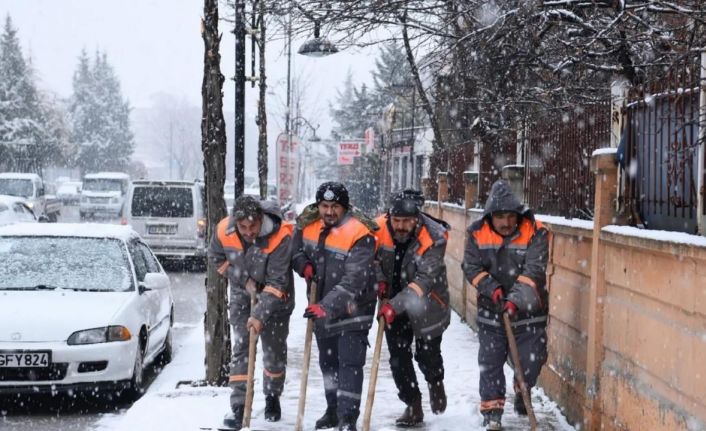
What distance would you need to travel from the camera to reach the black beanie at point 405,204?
632cm

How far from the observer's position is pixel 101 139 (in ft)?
275

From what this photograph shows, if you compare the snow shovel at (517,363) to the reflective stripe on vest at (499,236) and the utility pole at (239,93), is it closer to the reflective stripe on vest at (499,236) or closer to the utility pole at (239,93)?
the reflective stripe on vest at (499,236)

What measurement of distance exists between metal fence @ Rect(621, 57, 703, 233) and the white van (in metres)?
37.1

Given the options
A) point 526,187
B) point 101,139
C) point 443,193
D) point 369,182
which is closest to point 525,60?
point 526,187

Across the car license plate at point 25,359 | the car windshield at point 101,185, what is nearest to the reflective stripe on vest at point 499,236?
the car license plate at point 25,359

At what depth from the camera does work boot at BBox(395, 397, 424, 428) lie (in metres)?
6.75

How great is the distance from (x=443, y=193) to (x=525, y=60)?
425cm

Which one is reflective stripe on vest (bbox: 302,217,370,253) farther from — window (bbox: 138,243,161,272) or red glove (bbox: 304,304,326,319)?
window (bbox: 138,243,161,272)

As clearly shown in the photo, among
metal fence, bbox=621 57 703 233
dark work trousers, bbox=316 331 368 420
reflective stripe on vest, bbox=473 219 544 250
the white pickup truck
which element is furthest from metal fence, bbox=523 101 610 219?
the white pickup truck

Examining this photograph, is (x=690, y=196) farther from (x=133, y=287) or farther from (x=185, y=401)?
(x=133, y=287)

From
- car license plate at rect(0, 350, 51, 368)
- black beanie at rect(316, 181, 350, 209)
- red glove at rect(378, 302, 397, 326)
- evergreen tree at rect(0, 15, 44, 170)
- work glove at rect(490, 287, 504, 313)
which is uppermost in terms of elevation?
evergreen tree at rect(0, 15, 44, 170)

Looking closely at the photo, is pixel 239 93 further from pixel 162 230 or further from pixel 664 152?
pixel 162 230

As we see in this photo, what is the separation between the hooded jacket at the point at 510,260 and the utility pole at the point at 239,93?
3.11 metres

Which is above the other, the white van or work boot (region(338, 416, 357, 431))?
the white van
